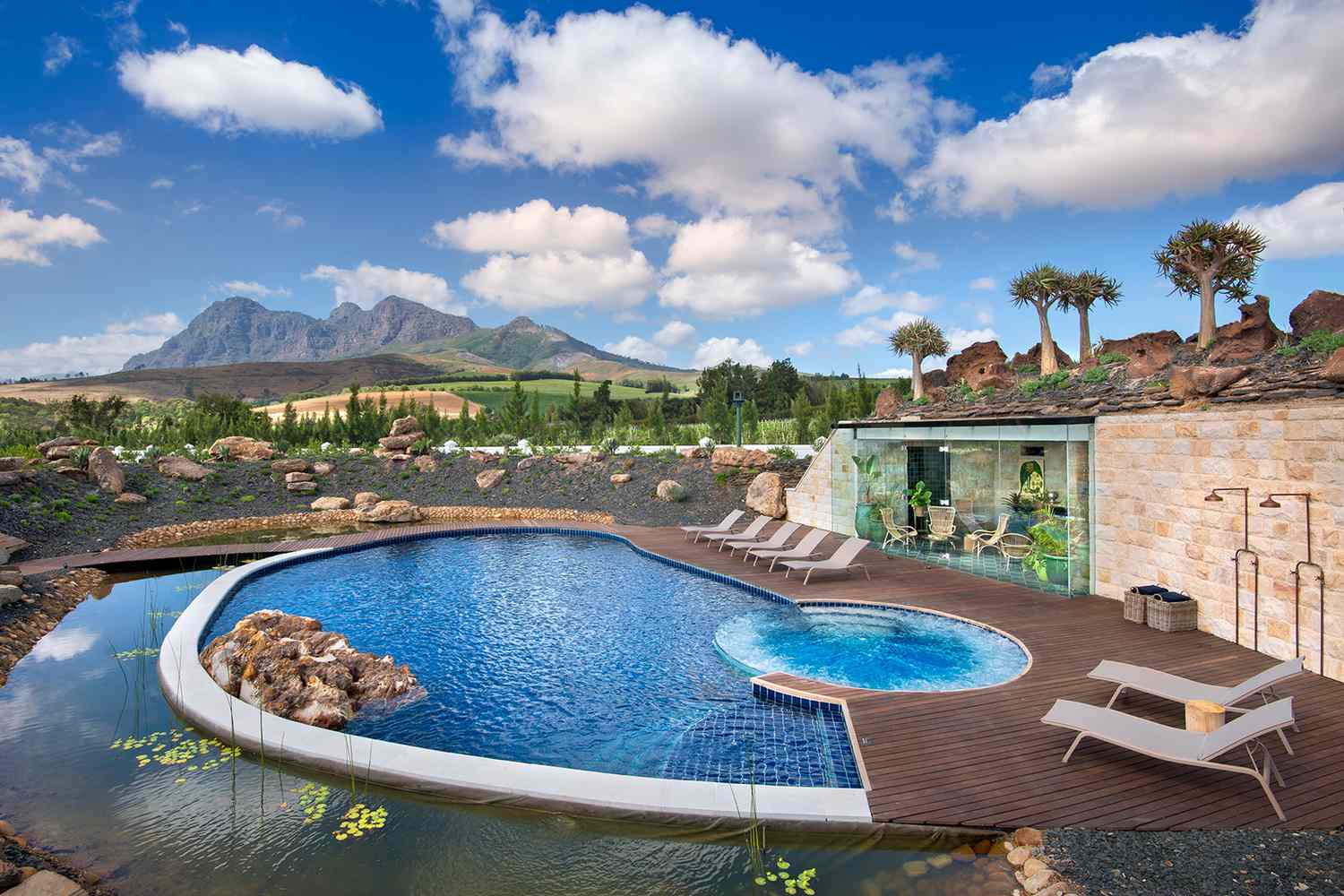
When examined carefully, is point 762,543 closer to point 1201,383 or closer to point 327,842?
point 1201,383

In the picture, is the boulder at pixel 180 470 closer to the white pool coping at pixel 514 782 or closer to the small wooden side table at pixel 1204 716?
the white pool coping at pixel 514 782

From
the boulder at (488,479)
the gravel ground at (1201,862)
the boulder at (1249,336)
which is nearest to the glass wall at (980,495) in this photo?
the gravel ground at (1201,862)

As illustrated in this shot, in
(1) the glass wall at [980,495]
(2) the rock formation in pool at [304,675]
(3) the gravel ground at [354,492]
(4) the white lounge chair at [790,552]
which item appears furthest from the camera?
(3) the gravel ground at [354,492]

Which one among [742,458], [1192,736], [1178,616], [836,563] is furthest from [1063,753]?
[742,458]

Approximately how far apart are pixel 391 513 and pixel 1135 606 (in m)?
15.1

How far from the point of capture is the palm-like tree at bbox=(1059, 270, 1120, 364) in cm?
2098

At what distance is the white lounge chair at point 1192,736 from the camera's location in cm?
345

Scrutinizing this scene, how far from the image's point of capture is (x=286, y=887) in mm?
3244

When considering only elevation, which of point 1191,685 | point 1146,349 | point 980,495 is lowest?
point 1191,685

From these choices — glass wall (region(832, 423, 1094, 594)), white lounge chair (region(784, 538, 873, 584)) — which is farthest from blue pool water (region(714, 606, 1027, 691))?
glass wall (region(832, 423, 1094, 594))

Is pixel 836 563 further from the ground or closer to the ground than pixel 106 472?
closer to the ground

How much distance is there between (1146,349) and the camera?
58.8 feet

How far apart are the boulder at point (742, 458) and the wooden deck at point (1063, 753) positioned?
10320 mm

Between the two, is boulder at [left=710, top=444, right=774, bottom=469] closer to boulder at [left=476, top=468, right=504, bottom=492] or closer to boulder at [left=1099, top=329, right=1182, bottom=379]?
boulder at [left=476, top=468, right=504, bottom=492]
